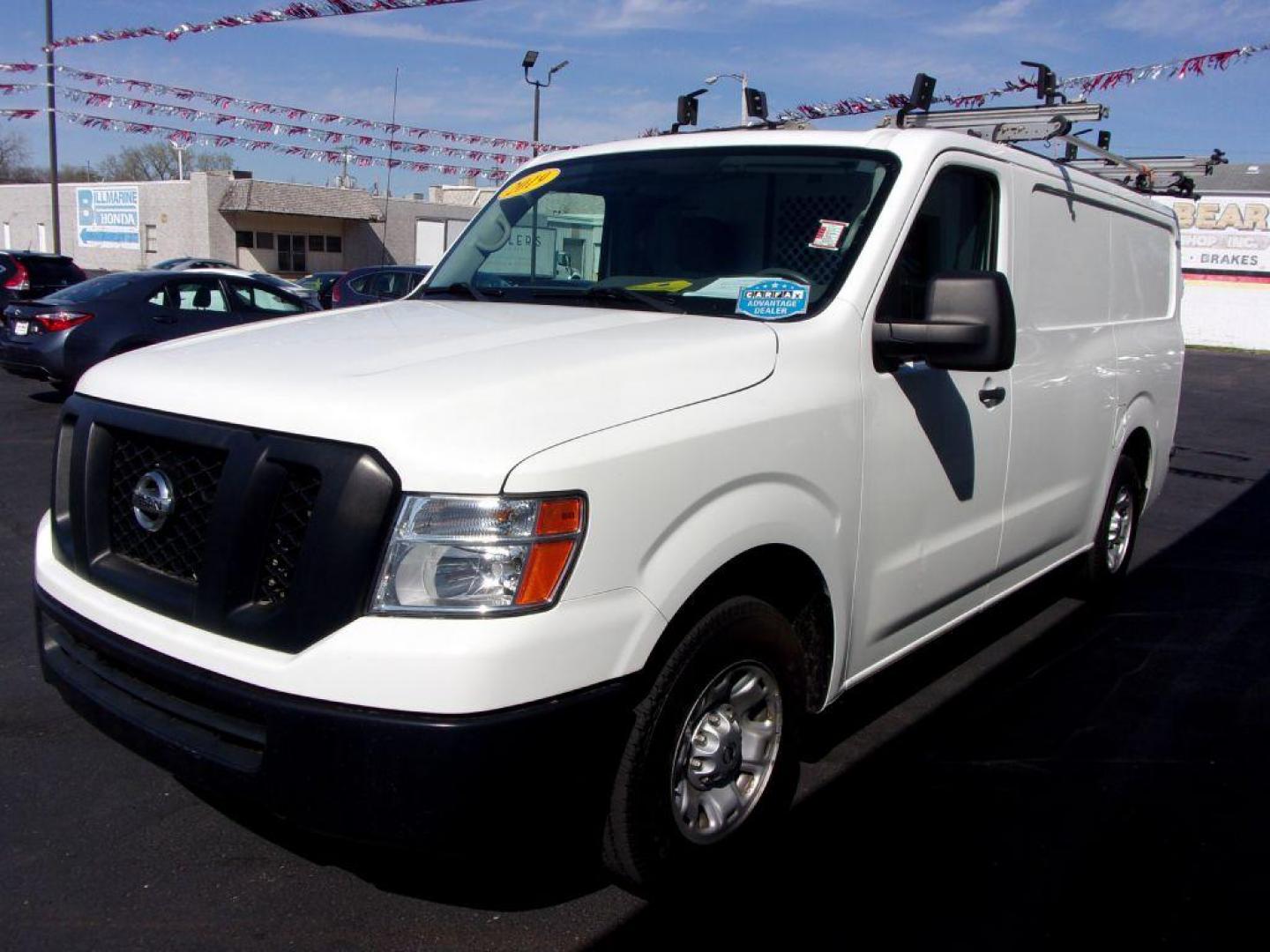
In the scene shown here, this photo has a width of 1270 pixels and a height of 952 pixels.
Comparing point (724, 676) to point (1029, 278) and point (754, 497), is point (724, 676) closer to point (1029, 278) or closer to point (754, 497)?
point (754, 497)

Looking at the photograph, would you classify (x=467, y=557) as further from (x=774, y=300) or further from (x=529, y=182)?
(x=529, y=182)

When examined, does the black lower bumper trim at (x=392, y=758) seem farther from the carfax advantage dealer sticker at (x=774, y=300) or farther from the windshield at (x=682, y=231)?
the windshield at (x=682, y=231)

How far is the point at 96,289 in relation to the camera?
1154 cm

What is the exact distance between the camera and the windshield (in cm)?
338

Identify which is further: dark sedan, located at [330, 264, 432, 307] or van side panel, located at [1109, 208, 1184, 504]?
dark sedan, located at [330, 264, 432, 307]

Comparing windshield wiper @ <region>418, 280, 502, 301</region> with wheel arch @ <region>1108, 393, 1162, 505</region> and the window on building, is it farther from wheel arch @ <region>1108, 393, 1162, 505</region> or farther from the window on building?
the window on building

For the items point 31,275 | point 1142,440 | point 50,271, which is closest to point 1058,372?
point 1142,440

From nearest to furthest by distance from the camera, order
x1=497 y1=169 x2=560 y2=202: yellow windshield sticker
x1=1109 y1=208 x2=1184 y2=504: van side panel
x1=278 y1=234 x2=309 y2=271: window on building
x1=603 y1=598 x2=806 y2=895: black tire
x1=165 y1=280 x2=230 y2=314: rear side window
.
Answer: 1. x1=603 y1=598 x2=806 y2=895: black tire
2. x1=497 y1=169 x2=560 y2=202: yellow windshield sticker
3. x1=1109 y1=208 x2=1184 y2=504: van side panel
4. x1=165 y1=280 x2=230 y2=314: rear side window
5. x1=278 y1=234 x2=309 y2=271: window on building

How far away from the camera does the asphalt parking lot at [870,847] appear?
2842 millimetres

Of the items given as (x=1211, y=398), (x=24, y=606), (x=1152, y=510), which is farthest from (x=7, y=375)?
(x=1211, y=398)

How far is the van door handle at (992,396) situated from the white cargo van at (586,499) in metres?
0.07

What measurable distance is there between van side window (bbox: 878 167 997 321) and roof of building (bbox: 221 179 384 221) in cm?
4069

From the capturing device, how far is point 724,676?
283cm

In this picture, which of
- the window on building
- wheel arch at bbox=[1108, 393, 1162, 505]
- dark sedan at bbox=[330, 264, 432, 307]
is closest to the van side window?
wheel arch at bbox=[1108, 393, 1162, 505]
